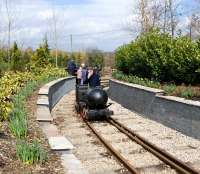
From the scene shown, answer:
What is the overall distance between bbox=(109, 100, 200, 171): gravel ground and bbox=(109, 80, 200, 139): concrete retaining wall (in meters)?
0.24

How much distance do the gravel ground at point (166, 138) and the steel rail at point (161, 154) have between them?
0.91ft

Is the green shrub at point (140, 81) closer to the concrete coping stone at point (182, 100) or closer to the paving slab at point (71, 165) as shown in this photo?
the concrete coping stone at point (182, 100)

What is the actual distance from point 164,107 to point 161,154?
17.1 feet

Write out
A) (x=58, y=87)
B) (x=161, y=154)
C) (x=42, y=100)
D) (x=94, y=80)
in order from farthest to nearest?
(x=58, y=87) < (x=94, y=80) < (x=42, y=100) < (x=161, y=154)

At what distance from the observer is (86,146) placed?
14219mm

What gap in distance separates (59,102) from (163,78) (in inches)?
293

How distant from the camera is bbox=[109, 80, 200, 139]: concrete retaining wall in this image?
14.6 metres

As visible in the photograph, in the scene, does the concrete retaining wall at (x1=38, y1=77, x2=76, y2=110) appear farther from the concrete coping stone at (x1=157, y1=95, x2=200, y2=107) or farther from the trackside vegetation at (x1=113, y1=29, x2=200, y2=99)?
the concrete coping stone at (x1=157, y1=95, x2=200, y2=107)

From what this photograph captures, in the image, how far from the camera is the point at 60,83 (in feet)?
104

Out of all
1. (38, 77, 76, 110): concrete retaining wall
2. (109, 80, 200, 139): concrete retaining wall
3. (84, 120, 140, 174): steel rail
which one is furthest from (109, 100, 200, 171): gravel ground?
→ (38, 77, 76, 110): concrete retaining wall

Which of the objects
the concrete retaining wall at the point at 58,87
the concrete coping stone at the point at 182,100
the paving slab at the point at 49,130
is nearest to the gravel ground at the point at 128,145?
the paving slab at the point at 49,130

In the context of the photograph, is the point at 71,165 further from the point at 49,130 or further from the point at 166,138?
the point at 166,138

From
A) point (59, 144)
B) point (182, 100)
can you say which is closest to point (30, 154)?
point (59, 144)

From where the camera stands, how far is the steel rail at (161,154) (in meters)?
10.5
